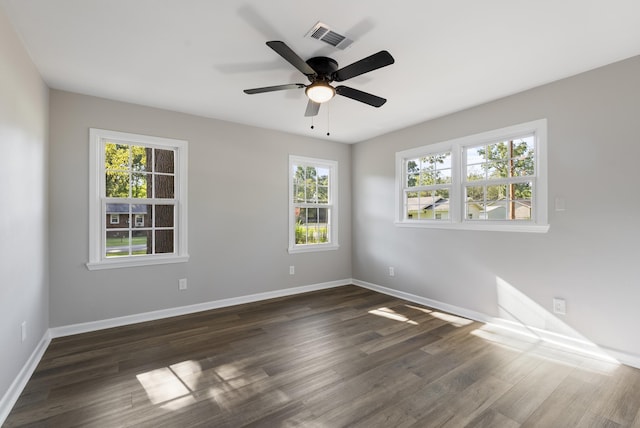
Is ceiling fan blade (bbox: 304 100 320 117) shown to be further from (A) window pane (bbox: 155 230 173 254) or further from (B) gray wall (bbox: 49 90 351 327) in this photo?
(A) window pane (bbox: 155 230 173 254)

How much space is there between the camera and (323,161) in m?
5.12

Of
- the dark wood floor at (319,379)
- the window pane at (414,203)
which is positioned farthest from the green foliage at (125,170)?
the window pane at (414,203)

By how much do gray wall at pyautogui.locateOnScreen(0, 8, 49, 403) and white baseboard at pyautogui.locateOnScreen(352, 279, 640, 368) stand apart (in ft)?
13.7

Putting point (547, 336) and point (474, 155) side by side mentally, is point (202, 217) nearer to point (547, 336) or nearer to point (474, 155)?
point (474, 155)

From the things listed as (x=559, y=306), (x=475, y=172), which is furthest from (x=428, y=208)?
(x=559, y=306)

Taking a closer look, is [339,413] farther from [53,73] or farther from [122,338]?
[53,73]

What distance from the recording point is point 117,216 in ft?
11.5

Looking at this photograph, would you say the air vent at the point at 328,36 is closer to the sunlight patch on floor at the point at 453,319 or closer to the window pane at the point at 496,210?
the window pane at the point at 496,210

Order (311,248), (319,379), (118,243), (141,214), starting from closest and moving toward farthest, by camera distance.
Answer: (319,379) < (118,243) < (141,214) < (311,248)

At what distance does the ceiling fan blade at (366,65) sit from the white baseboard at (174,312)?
318cm

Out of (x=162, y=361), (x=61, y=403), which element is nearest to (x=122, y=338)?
(x=162, y=361)

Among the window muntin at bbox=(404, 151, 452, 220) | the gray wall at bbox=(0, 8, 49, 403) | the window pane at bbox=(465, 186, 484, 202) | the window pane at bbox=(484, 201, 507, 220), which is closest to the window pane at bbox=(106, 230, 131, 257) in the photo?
the gray wall at bbox=(0, 8, 49, 403)

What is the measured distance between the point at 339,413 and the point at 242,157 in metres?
3.37

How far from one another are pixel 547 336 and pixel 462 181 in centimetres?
188
